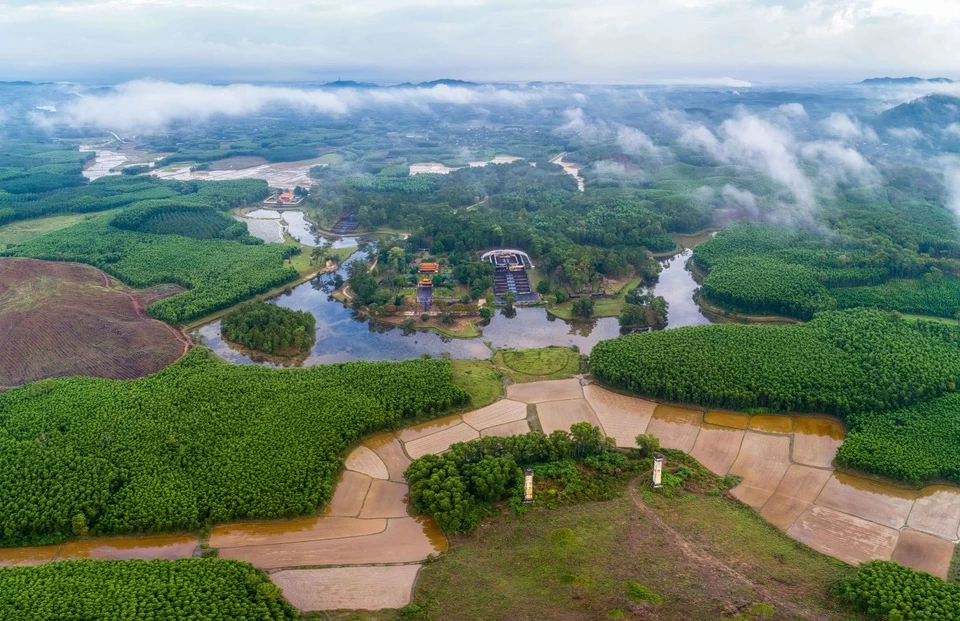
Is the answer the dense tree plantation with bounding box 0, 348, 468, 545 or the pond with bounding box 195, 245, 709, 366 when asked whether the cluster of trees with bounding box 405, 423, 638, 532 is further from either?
the pond with bounding box 195, 245, 709, 366

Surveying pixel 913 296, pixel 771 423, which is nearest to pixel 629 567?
pixel 771 423

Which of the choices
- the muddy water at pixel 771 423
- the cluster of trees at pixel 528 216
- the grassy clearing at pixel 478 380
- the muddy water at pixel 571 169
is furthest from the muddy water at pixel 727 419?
the muddy water at pixel 571 169

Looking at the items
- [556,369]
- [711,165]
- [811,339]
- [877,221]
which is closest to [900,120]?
[711,165]

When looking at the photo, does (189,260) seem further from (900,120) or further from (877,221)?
(900,120)

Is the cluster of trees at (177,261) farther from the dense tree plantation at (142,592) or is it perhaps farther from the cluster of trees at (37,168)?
the dense tree plantation at (142,592)

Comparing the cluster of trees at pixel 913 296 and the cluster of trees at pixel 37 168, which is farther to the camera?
the cluster of trees at pixel 37 168

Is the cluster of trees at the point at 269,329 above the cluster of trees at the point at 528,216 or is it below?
below

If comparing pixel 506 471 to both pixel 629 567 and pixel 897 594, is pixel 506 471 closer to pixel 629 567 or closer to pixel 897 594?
pixel 629 567
